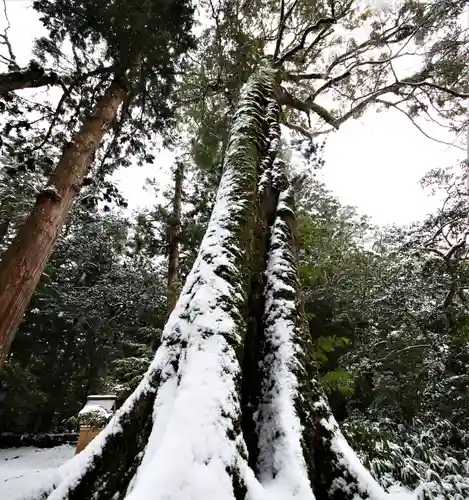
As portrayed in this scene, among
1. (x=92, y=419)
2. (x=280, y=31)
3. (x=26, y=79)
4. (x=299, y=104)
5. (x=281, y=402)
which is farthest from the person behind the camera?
(x=280, y=31)

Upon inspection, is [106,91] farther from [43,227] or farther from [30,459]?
[30,459]

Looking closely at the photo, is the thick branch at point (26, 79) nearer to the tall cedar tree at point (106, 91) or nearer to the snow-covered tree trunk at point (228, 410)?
the tall cedar tree at point (106, 91)

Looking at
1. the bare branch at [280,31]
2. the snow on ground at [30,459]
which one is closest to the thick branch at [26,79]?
the bare branch at [280,31]

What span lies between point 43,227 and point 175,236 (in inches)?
257

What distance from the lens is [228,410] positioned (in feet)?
4.83

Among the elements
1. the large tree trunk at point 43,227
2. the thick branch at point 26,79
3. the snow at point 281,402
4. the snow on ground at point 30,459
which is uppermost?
the thick branch at point 26,79

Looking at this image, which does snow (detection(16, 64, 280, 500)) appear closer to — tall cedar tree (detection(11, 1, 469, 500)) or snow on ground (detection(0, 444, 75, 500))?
tall cedar tree (detection(11, 1, 469, 500))

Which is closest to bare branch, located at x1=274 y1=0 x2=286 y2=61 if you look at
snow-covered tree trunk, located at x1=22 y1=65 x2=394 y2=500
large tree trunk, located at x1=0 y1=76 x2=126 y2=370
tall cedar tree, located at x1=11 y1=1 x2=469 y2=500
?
large tree trunk, located at x1=0 y1=76 x2=126 y2=370

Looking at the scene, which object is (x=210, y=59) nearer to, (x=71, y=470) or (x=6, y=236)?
(x=71, y=470)

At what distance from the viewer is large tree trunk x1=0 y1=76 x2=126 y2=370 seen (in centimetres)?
344

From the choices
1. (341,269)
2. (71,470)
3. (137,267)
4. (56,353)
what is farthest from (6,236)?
(71,470)

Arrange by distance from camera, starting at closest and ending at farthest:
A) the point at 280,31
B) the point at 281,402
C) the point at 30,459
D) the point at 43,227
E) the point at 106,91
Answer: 1. the point at 281,402
2. the point at 43,227
3. the point at 106,91
4. the point at 280,31
5. the point at 30,459

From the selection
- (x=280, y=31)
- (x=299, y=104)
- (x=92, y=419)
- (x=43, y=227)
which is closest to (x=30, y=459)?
(x=92, y=419)

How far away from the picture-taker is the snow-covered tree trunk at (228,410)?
4.26 feet
